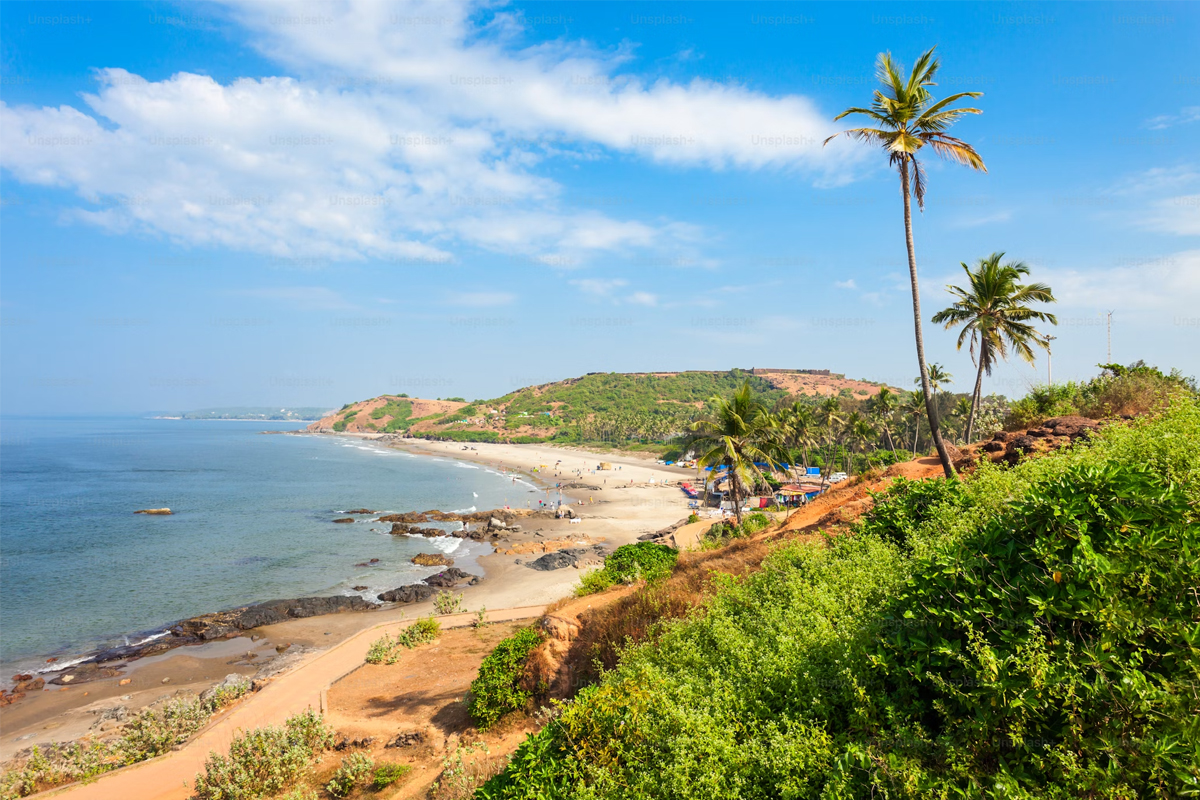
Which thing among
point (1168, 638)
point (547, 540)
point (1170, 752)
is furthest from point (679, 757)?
point (547, 540)

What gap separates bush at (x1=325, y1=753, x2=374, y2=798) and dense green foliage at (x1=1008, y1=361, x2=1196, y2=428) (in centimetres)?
2046

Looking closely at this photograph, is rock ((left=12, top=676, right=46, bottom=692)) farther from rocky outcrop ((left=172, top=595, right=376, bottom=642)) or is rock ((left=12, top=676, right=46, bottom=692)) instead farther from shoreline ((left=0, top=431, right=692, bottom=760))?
rocky outcrop ((left=172, top=595, right=376, bottom=642))

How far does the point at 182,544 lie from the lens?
4159cm

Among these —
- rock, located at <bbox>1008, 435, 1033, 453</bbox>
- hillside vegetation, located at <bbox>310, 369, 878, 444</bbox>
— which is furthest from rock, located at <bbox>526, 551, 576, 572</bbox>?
hillside vegetation, located at <bbox>310, 369, 878, 444</bbox>

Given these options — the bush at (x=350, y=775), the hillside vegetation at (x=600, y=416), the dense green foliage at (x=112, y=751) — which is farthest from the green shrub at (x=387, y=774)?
the hillside vegetation at (x=600, y=416)

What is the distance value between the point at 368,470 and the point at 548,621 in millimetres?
90623

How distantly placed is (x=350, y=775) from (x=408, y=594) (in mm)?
19752

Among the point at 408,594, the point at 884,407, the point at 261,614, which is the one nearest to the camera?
the point at 261,614

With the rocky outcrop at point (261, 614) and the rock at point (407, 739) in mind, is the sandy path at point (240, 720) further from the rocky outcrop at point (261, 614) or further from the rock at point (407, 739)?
the rocky outcrop at point (261, 614)

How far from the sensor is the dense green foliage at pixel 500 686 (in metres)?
12.1

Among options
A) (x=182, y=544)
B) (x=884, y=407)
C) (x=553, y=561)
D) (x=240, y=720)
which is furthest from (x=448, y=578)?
(x=884, y=407)

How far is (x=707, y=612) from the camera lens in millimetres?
8258

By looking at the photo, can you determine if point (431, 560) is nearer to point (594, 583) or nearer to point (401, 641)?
point (401, 641)

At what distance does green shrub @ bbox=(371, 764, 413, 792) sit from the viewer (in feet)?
35.3
